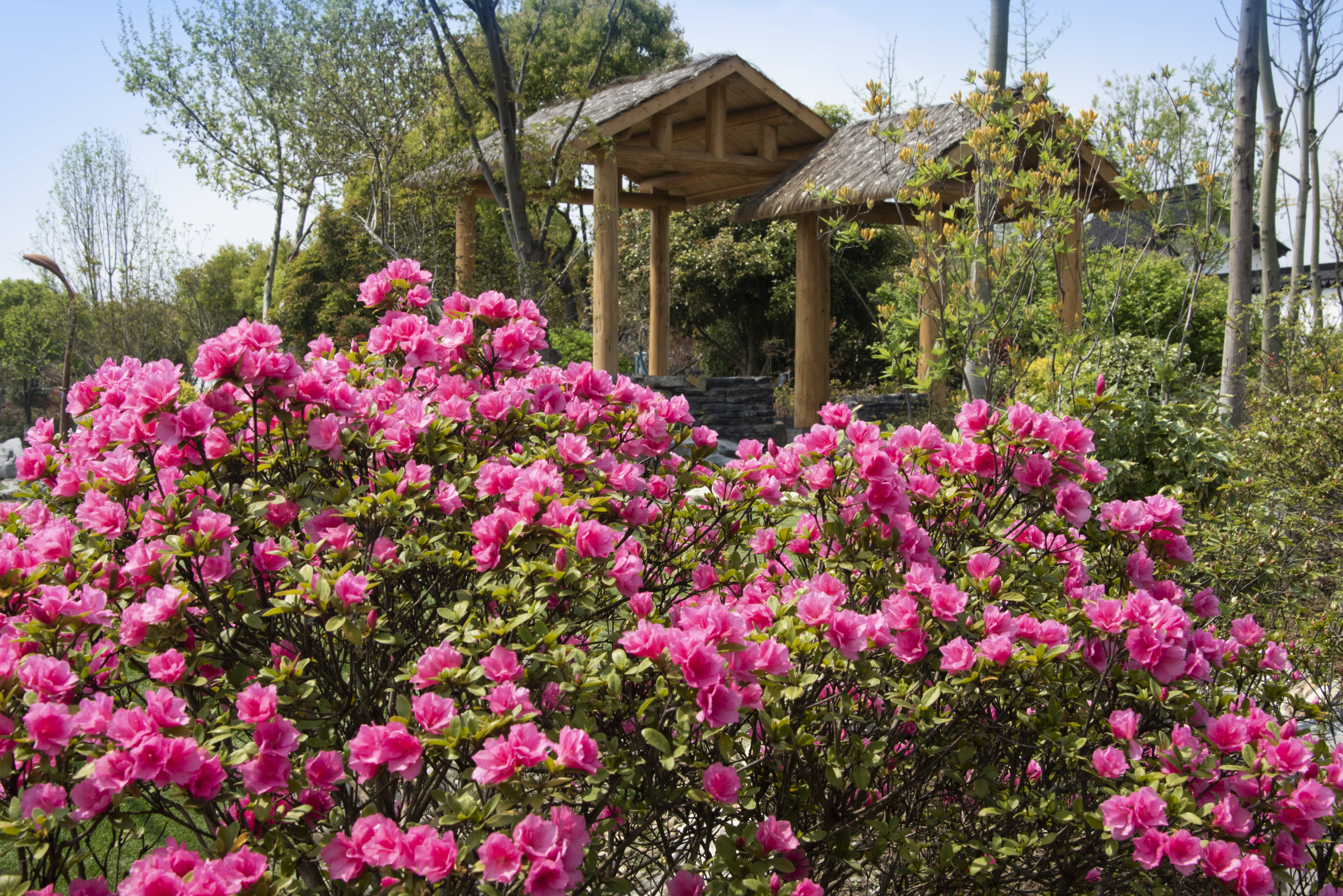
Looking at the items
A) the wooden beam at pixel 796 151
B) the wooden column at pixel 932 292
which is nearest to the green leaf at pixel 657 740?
the wooden column at pixel 932 292

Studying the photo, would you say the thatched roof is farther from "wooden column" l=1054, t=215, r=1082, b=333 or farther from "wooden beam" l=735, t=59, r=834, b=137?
"wooden column" l=1054, t=215, r=1082, b=333

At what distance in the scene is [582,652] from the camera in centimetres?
174

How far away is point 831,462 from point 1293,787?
1114 millimetres

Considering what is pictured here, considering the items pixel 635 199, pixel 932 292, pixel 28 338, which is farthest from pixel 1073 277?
pixel 28 338

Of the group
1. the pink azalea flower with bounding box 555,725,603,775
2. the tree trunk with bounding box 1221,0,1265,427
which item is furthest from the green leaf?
the tree trunk with bounding box 1221,0,1265,427

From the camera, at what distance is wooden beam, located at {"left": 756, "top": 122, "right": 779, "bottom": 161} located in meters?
11.8

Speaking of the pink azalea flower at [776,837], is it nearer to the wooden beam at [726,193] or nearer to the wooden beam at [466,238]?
the wooden beam at [466,238]

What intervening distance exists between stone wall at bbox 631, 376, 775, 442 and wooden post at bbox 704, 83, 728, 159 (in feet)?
9.15

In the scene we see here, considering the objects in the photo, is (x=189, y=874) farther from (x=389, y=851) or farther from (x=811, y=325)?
(x=811, y=325)

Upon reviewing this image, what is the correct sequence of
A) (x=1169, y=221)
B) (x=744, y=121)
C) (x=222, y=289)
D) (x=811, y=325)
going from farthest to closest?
1. (x=222, y=289)
2. (x=811, y=325)
3. (x=744, y=121)
4. (x=1169, y=221)

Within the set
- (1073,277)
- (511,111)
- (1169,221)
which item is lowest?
(1073,277)

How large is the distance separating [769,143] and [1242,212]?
627cm

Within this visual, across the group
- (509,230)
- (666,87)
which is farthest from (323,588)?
(666,87)

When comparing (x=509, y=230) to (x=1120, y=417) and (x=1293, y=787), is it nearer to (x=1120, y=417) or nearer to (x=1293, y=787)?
(x=1120, y=417)
